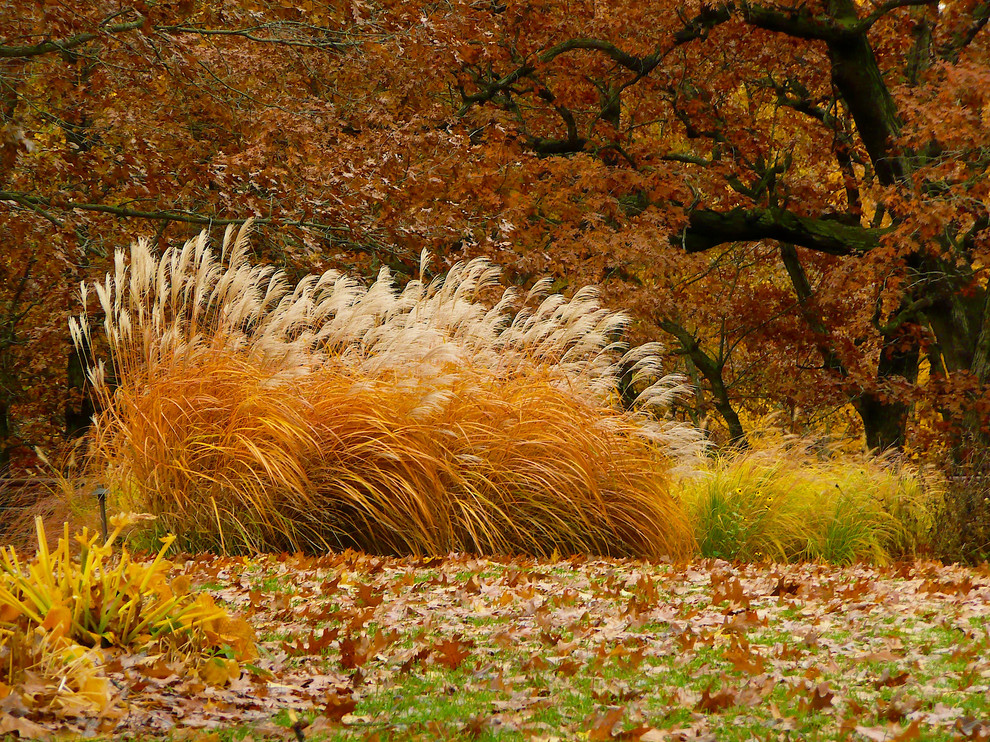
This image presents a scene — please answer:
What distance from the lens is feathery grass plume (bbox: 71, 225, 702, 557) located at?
262 inches

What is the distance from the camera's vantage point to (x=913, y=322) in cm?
1534

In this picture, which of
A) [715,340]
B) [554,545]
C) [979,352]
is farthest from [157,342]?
[715,340]

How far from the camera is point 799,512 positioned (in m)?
8.83

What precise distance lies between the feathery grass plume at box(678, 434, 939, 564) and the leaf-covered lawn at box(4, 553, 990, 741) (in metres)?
2.36

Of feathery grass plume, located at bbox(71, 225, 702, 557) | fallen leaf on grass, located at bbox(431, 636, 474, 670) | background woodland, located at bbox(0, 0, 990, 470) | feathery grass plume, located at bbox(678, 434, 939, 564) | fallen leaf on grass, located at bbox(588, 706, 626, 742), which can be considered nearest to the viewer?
fallen leaf on grass, located at bbox(588, 706, 626, 742)

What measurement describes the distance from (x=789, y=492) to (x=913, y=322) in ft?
25.3

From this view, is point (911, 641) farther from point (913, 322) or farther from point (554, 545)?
point (913, 322)

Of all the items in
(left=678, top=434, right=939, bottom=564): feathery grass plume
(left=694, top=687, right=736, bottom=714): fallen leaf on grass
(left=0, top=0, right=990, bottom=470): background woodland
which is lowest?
(left=678, top=434, right=939, bottom=564): feathery grass plume

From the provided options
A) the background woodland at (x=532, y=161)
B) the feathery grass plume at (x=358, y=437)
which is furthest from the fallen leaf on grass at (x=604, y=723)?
the background woodland at (x=532, y=161)

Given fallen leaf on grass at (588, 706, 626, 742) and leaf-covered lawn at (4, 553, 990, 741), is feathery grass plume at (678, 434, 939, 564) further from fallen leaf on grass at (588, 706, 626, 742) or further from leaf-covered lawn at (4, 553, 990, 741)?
fallen leaf on grass at (588, 706, 626, 742)

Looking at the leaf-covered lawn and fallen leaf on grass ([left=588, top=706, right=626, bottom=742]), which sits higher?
fallen leaf on grass ([left=588, top=706, right=626, bottom=742])

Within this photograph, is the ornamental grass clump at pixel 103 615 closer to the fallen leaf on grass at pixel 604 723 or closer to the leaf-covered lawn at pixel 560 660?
the leaf-covered lawn at pixel 560 660

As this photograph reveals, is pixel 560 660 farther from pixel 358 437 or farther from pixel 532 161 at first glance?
pixel 532 161

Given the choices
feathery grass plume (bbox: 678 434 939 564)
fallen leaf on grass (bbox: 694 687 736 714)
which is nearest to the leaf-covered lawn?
fallen leaf on grass (bbox: 694 687 736 714)
